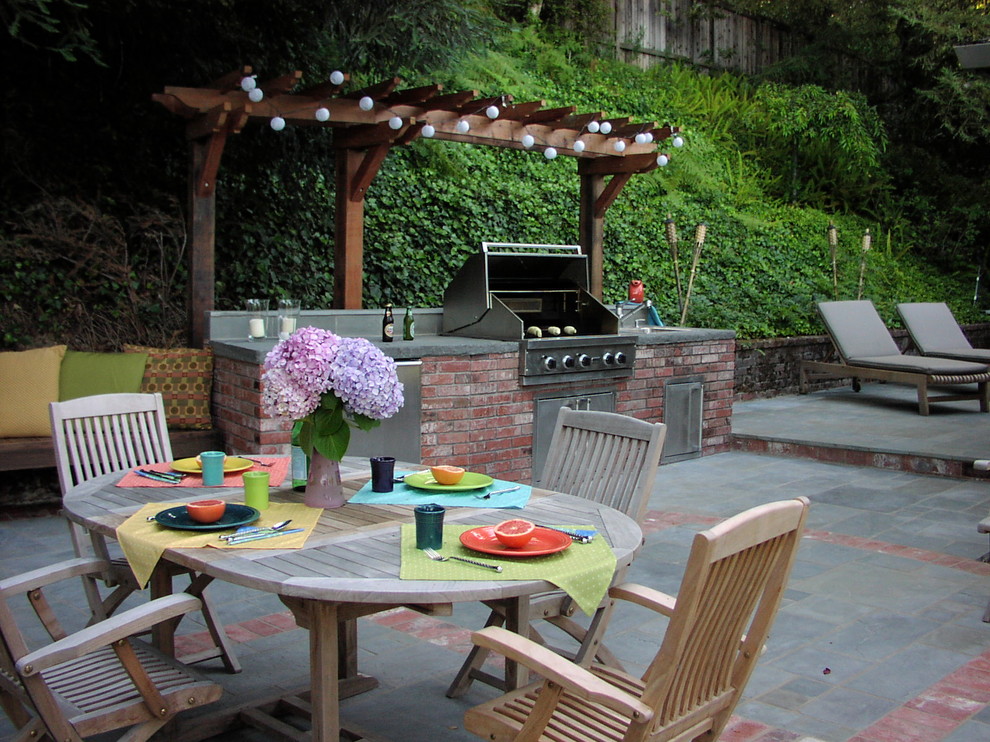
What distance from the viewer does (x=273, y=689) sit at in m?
3.22

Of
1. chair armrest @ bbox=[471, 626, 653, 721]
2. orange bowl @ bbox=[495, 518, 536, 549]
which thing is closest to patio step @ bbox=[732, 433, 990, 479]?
orange bowl @ bbox=[495, 518, 536, 549]

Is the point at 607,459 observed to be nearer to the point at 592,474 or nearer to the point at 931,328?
the point at 592,474

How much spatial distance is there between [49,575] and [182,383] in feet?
10.9

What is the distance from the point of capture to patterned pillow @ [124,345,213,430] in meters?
5.79

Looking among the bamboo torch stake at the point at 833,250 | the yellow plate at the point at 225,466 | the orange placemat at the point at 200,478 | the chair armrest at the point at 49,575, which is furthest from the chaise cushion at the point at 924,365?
the chair armrest at the point at 49,575

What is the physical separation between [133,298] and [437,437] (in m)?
2.47

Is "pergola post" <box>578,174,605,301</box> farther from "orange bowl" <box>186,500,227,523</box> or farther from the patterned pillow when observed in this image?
"orange bowl" <box>186,500,227,523</box>

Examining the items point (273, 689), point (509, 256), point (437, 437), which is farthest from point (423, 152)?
point (273, 689)

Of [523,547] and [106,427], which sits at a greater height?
[106,427]

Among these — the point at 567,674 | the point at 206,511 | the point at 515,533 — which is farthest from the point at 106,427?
the point at 567,674

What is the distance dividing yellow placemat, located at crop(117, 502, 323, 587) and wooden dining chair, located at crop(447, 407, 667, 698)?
68 cm

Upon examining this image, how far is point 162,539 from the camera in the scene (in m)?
2.48

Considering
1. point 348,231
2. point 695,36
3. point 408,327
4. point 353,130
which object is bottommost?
point 408,327

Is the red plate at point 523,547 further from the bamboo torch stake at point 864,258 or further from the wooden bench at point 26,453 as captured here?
the bamboo torch stake at point 864,258
